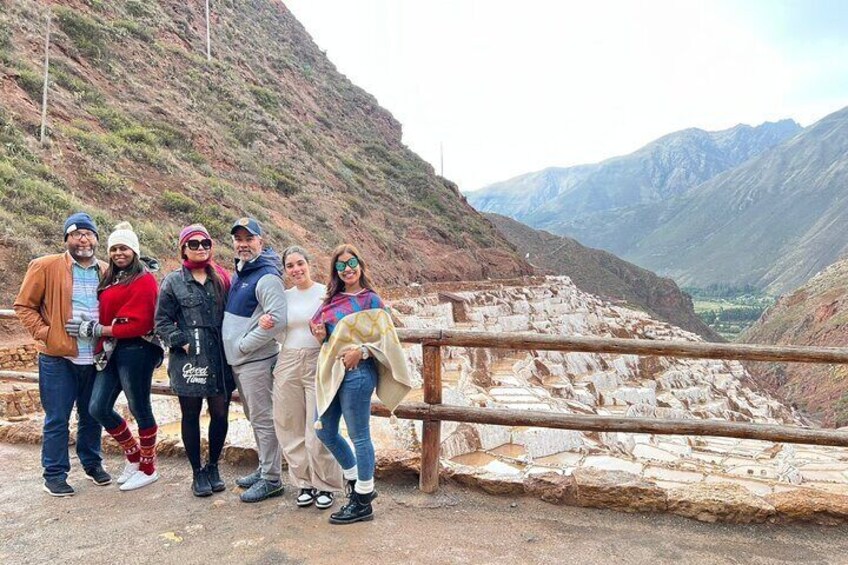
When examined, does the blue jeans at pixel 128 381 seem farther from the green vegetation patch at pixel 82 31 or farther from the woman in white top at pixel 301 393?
the green vegetation patch at pixel 82 31

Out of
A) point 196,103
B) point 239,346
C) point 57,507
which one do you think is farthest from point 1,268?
point 196,103

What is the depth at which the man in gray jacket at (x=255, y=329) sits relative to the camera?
3.29 metres

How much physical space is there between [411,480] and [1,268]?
949 centimetres

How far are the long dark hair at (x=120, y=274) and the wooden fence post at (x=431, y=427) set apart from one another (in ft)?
5.74

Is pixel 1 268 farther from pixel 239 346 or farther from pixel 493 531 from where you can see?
pixel 493 531

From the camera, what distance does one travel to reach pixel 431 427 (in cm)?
368

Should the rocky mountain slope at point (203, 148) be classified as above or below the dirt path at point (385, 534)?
above

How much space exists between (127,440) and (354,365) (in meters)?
1.75

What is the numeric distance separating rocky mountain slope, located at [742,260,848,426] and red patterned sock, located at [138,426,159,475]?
1067 inches

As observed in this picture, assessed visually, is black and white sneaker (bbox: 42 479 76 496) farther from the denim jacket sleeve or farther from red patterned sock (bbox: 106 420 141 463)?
the denim jacket sleeve

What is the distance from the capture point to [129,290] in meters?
3.50

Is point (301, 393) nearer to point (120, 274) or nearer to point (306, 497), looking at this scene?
point (306, 497)

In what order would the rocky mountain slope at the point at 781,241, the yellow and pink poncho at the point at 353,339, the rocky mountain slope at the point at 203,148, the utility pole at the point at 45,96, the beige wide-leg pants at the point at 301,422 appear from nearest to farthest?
the yellow and pink poncho at the point at 353,339, the beige wide-leg pants at the point at 301,422, the rocky mountain slope at the point at 203,148, the utility pole at the point at 45,96, the rocky mountain slope at the point at 781,241

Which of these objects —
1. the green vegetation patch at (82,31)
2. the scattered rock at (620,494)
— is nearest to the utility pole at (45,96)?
the green vegetation patch at (82,31)
